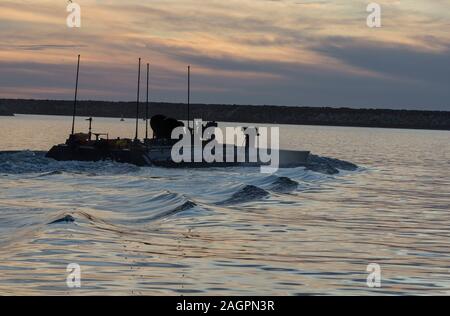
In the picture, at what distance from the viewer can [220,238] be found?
94.2 feet

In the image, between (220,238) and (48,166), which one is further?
(48,166)

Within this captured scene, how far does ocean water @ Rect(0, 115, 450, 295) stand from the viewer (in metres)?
20.3

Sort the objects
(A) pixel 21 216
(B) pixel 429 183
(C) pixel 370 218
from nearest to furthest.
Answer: (A) pixel 21 216, (C) pixel 370 218, (B) pixel 429 183

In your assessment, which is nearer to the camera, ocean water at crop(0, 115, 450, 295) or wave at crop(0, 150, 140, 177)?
ocean water at crop(0, 115, 450, 295)

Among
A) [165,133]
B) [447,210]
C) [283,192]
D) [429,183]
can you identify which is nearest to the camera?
[447,210]

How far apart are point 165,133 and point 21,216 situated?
2121 inches

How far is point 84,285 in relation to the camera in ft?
64.3

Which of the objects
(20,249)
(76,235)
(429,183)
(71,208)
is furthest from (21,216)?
(429,183)

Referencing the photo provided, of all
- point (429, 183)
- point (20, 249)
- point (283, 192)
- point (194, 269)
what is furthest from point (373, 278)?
point (429, 183)

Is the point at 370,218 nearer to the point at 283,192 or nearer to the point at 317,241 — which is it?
the point at 317,241

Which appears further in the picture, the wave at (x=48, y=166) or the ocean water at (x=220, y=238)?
the wave at (x=48, y=166)

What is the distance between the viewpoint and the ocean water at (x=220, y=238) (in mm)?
20344

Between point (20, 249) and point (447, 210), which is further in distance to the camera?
point (447, 210)

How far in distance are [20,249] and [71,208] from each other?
514 inches
